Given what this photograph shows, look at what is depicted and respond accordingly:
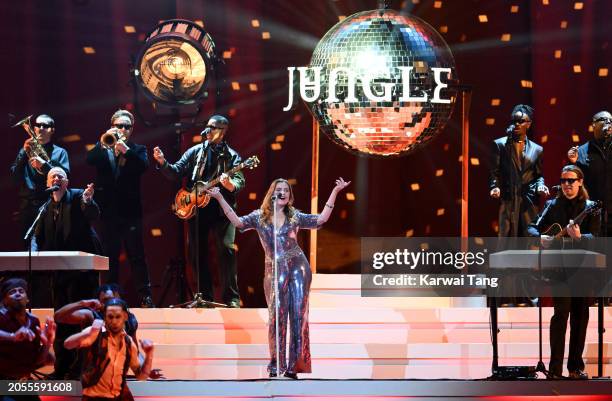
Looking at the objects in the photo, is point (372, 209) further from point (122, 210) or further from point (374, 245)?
point (122, 210)

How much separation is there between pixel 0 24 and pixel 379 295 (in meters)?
3.67

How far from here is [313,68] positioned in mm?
7547

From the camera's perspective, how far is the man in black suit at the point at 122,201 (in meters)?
8.66

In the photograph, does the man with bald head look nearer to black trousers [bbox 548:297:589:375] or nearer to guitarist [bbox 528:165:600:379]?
guitarist [bbox 528:165:600:379]

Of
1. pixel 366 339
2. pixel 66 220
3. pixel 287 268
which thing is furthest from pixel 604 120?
pixel 66 220

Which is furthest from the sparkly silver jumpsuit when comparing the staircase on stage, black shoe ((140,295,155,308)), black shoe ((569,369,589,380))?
black shoe ((140,295,155,308))

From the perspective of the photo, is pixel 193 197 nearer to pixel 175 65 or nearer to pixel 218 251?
pixel 218 251

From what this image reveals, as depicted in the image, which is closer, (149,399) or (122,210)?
(149,399)

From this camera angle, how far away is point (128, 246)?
28.6 ft

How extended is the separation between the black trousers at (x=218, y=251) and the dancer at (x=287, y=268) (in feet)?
4.78

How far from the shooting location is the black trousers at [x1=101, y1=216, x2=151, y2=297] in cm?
865

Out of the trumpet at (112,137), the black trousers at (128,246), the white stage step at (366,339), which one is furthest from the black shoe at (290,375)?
the trumpet at (112,137)

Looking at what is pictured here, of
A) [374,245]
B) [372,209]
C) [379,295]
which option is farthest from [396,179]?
[379,295]

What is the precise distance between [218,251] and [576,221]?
113 inches
